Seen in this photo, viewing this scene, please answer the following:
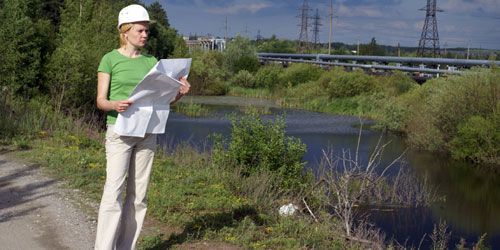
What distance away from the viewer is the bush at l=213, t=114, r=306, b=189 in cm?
1421

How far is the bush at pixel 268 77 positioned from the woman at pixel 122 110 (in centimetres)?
5427

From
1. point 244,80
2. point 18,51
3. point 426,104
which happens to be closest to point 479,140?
point 426,104

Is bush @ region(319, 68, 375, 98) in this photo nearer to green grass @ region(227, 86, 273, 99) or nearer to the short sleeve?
green grass @ region(227, 86, 273, 99)

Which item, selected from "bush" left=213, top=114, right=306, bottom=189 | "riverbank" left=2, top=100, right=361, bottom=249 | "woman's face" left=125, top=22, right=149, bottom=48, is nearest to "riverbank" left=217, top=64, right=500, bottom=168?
"bush" left=213, top=114, right=306, bottom=189

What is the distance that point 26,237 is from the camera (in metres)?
6.37

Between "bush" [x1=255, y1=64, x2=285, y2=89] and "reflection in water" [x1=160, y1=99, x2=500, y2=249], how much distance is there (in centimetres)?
2158

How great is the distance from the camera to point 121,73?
502 centimetres

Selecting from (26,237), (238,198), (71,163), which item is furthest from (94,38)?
(26,237)

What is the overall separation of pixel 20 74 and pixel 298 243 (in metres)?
15.5

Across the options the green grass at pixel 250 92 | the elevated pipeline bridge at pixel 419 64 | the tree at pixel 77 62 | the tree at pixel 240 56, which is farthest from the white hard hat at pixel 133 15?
the tree at pixel 240 56

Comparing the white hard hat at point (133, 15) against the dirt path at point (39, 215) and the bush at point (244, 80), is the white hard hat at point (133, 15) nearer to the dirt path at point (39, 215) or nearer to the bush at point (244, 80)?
the dirt path at point (39, 215)

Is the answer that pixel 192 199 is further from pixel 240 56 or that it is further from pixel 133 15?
pixel 240 56

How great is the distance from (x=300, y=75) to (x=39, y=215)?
51278 mm

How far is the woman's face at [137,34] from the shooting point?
5012 mm
